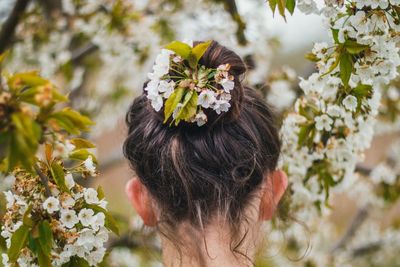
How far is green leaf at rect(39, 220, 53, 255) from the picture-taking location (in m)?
1.32

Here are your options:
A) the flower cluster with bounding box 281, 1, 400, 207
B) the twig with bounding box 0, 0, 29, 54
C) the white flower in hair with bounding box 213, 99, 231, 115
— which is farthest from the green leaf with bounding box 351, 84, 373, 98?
the twig with bounding box 0, 0, 29, 54

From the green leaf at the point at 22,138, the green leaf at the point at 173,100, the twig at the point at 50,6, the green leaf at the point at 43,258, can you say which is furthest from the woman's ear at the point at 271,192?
the twig at the point at 50,6

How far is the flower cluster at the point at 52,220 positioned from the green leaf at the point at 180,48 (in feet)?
1.05

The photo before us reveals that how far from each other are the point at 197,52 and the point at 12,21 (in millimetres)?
1480

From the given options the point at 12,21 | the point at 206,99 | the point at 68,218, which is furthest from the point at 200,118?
the point at 12,21

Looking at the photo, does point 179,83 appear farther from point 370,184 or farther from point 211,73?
point 370,184

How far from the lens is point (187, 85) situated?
1.42 m

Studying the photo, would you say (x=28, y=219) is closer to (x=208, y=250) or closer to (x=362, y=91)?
(x=208, y=250)

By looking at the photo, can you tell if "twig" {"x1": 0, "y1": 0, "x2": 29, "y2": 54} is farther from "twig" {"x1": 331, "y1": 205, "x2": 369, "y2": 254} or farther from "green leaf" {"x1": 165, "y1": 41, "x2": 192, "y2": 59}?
"twig" {"x1": 331, "y1": 205, "x2": 369, "y2": 254}

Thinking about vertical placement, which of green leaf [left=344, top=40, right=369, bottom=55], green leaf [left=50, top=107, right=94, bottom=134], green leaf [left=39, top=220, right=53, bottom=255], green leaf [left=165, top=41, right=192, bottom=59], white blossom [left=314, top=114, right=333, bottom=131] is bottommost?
white blossom [left=314, top=114, right=333, bottom=131]

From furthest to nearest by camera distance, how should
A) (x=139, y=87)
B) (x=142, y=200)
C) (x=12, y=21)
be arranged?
(x=12, y=21) → (x=139, y=87) → (x=142, y=200)

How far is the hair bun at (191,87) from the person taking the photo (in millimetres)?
1414

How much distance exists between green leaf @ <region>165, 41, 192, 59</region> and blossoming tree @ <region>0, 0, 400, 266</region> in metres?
0.13

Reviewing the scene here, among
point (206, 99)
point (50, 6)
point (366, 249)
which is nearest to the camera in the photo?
point (206, 99)
